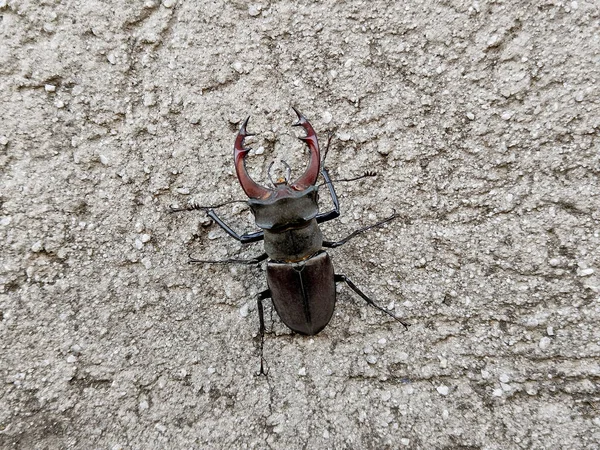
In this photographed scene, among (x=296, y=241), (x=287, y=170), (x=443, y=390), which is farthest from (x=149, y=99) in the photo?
(x=443, y=390)

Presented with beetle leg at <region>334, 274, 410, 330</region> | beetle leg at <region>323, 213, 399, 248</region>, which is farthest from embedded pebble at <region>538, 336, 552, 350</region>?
beetle leg at <region>323, 213, 399, 248</region>

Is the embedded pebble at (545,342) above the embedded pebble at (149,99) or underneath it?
underneath

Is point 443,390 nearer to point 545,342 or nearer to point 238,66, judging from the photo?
point 545,342

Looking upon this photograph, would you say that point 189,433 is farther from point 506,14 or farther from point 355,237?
point 506,14

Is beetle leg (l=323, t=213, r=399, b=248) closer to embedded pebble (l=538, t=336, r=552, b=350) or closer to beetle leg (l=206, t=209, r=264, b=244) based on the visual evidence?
beetle leg (l=206, t=209, r=264, b=244)

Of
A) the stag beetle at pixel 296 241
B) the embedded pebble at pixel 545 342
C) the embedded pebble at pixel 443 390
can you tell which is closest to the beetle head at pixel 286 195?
the stag beetle at pixel 296 241

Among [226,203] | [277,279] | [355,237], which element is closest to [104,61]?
[226,203]

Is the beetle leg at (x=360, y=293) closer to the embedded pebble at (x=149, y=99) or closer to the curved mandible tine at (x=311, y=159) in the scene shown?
the curved mandible tine at (x=311, y=159)

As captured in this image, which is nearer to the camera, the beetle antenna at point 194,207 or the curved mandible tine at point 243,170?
the curved mandible tine at point 243,170
